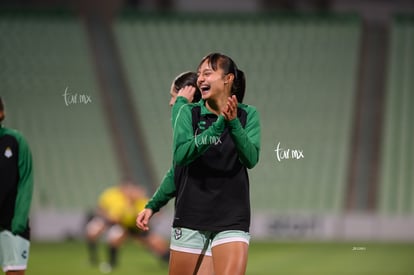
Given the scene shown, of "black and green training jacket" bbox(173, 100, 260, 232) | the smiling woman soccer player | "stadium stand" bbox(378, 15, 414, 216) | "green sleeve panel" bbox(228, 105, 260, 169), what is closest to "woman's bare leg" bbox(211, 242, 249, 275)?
the smiling woman soccer player

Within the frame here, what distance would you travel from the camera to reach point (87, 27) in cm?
1842

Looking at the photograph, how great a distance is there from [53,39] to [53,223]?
3608 millimetres

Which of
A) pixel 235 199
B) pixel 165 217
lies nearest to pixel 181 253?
pixel 235 199

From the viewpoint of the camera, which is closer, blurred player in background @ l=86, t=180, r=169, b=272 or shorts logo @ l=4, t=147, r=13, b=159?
shorts logo @ l=4, t=147, r=13, b=159

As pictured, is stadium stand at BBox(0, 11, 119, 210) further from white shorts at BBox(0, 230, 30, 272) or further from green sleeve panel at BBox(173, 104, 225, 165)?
green sleeve panel at BBox(173, 104, 225, 165)

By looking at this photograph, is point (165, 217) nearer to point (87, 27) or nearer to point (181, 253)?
point (87, 27)

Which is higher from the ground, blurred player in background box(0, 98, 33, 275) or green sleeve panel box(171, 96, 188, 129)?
green sleeve panel box(171, 96, 188, 129)

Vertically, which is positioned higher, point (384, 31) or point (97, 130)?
point (384, 31)

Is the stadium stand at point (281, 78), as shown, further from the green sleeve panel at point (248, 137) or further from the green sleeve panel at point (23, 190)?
the green sleeve panel at point (248, 137)

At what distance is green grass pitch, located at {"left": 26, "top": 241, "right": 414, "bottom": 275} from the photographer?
10.8 meters

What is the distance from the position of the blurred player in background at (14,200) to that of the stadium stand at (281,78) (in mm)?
9676

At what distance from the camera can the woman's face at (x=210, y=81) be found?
4.54 meters

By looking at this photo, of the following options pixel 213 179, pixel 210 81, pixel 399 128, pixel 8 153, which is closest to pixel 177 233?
pixel 213 179

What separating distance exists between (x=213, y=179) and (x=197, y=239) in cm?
33
